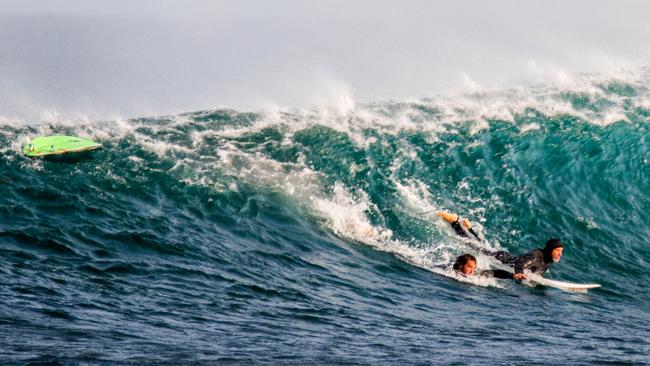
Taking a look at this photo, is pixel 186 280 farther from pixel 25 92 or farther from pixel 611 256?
pixel 25 92

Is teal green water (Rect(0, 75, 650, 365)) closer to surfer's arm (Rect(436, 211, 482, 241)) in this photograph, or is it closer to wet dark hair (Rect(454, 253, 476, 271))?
wet dark hair (Rect(454, 253, 476, 271))

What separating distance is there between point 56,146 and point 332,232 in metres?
5.95

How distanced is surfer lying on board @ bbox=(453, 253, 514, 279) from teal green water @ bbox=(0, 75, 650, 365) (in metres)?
0.27

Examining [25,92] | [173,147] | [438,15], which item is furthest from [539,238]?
[438,15]

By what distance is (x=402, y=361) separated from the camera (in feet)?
32.3

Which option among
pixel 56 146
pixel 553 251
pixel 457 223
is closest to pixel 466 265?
pixel 457 223

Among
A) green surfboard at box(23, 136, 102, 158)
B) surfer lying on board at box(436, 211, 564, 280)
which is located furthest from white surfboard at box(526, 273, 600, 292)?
green surfboard at box(23, 136, 102, 158)

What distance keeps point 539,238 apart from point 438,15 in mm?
19929

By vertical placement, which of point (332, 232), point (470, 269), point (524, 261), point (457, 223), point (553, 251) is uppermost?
point (457, 223)

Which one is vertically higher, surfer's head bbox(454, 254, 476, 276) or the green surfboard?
the green surfboard

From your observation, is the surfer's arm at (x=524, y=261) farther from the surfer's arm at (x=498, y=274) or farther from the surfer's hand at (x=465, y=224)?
the surfer's hand at (x=465, y=224)

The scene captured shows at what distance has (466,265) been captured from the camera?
15.4 m

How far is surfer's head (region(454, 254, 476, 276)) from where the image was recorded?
1541 cm

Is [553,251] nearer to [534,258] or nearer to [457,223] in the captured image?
[534,258]
